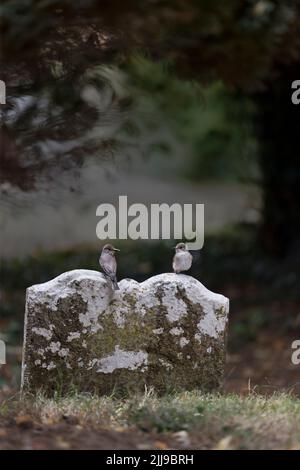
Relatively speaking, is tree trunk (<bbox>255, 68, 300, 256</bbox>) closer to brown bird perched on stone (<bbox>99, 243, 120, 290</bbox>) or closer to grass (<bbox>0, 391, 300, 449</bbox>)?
brown bird perched on stone (<bbox>99, 243, 120, 290</bbox>)

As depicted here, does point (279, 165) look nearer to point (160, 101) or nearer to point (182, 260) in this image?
point (160, 101)

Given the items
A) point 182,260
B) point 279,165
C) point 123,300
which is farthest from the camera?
point 279,165

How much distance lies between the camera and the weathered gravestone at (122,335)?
5.12 metres

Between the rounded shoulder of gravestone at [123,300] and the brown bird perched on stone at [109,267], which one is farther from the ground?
the brown bird perched on stone at [109,267]

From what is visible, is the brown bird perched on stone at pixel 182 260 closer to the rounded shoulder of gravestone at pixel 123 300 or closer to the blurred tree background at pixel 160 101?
the rounded shoulder of gravestone at pixel 123 300

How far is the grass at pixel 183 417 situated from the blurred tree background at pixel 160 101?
2.45 meters

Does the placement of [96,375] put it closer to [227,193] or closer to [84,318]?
[84,318]

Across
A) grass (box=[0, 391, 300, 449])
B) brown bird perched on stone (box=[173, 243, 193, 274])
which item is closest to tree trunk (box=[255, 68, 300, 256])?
brown bird perched on stone (box=[173, 243, 193, 274])

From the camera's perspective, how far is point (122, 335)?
17.1 ft

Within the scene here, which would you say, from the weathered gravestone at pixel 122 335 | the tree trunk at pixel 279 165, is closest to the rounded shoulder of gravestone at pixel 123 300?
the weathered gravestone at pixel 122 335

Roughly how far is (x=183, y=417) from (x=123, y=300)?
981mm

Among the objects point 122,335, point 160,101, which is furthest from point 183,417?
point 160,101

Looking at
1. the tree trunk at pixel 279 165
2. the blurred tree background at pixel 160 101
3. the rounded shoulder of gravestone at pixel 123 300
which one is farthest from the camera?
the tree trunk at pixel 279 165

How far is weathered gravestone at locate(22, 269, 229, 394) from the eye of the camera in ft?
16.8
